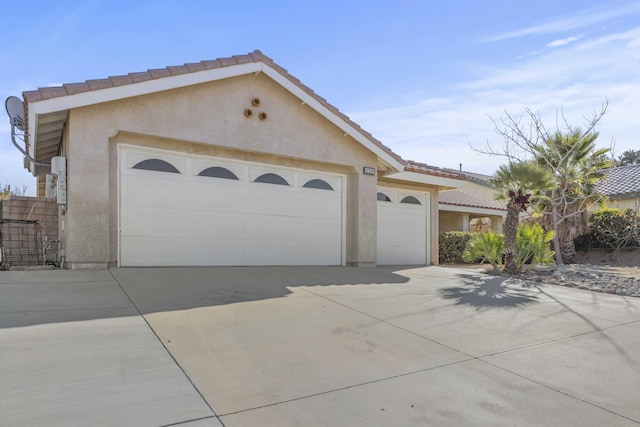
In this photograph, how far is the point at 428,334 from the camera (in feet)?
16.1

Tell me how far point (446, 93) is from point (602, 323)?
8.42 metres

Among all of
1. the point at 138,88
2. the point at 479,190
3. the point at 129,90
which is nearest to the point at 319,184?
the point at 138,88

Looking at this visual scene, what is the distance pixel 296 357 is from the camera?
13.0 ft

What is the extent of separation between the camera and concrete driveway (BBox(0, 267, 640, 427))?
2.94 metres

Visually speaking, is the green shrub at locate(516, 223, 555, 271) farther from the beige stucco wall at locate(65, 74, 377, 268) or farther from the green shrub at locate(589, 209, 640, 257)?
the green shrub at locate(589, 209, 640, 257)

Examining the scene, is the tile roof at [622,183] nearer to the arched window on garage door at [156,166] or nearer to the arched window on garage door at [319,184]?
the arched window on garage door at [319,184]

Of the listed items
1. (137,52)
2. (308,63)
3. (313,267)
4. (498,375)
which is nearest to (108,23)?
(137,52)

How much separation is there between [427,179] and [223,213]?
6657 mm

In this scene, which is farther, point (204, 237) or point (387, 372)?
point (204, 237)

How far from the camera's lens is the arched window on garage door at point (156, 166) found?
8.38 meters

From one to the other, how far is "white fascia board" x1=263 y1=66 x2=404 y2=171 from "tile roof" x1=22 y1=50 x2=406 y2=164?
0.06 metres

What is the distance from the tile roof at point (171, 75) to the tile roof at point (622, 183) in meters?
17.9

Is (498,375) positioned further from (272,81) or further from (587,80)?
(587,80)

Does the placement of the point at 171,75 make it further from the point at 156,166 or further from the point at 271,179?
the point at 271,179
